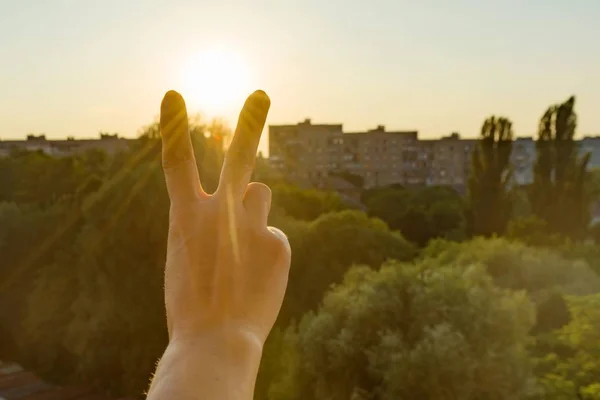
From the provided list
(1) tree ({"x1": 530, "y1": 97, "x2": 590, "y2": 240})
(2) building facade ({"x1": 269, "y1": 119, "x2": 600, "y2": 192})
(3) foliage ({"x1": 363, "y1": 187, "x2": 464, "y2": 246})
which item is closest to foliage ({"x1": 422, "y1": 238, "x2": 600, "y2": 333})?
(1) tree ({"x1": 530, "y1": 97, "x2": 590, "y2": 240})

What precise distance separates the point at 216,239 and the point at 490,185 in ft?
62.5

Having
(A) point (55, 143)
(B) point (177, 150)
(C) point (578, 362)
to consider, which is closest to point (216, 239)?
(B) point (177, 150)

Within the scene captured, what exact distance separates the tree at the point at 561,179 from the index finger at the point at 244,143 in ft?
56.9

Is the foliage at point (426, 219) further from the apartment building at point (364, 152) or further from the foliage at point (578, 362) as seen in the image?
the apartment building at point (364, 152)

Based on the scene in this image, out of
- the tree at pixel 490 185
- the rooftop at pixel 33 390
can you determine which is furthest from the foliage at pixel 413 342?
the tree at pixel 490 185

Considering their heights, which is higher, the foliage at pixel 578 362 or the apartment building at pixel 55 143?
the apartment building at pixel 55 143

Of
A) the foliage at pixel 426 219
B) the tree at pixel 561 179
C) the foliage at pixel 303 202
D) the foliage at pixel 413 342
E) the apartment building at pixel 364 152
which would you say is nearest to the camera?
the foliage at pixel 413 342

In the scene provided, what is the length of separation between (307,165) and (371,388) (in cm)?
3860

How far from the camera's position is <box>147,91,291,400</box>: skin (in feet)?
4.22

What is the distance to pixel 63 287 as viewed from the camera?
12.7 metres

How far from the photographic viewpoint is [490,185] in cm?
1905

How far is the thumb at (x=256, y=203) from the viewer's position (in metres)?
1.35

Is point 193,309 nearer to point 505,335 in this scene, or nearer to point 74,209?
point 505,335

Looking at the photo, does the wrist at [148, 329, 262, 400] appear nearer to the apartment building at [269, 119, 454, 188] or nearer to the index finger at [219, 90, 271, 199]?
the index finger at [219, 90, 271, 199]
